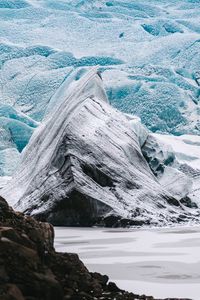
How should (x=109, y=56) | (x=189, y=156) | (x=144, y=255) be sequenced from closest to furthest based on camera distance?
(x=144, y=255) < (x=189, y=156) < (x=109, y=56)

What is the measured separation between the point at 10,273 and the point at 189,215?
725cm

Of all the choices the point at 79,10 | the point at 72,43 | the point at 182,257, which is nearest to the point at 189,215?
the point at 182,257

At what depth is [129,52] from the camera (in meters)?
40.5

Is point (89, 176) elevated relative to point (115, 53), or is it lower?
elevated

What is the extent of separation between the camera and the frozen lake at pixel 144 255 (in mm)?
4582

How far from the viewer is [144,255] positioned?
616 centimetres

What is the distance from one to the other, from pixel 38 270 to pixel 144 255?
100 inches

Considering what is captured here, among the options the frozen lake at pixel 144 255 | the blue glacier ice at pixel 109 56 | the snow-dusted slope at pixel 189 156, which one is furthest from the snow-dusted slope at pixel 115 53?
the frozen lake at pixel 144 255

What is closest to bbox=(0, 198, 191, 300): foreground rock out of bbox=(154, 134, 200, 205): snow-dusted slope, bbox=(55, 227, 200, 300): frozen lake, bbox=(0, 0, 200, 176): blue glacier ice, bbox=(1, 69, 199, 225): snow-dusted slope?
bbox=(55, 227, 200, 300): frozen lake

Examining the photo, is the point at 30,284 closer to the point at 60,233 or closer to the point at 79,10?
the point at 60,233

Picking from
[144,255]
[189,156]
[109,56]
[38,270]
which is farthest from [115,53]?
[38,270]

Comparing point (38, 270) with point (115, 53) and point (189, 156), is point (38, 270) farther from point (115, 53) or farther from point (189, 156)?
point (115, 53)

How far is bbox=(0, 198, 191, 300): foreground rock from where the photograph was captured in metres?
3.60

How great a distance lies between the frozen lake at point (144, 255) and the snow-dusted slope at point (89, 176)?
0.57 m
